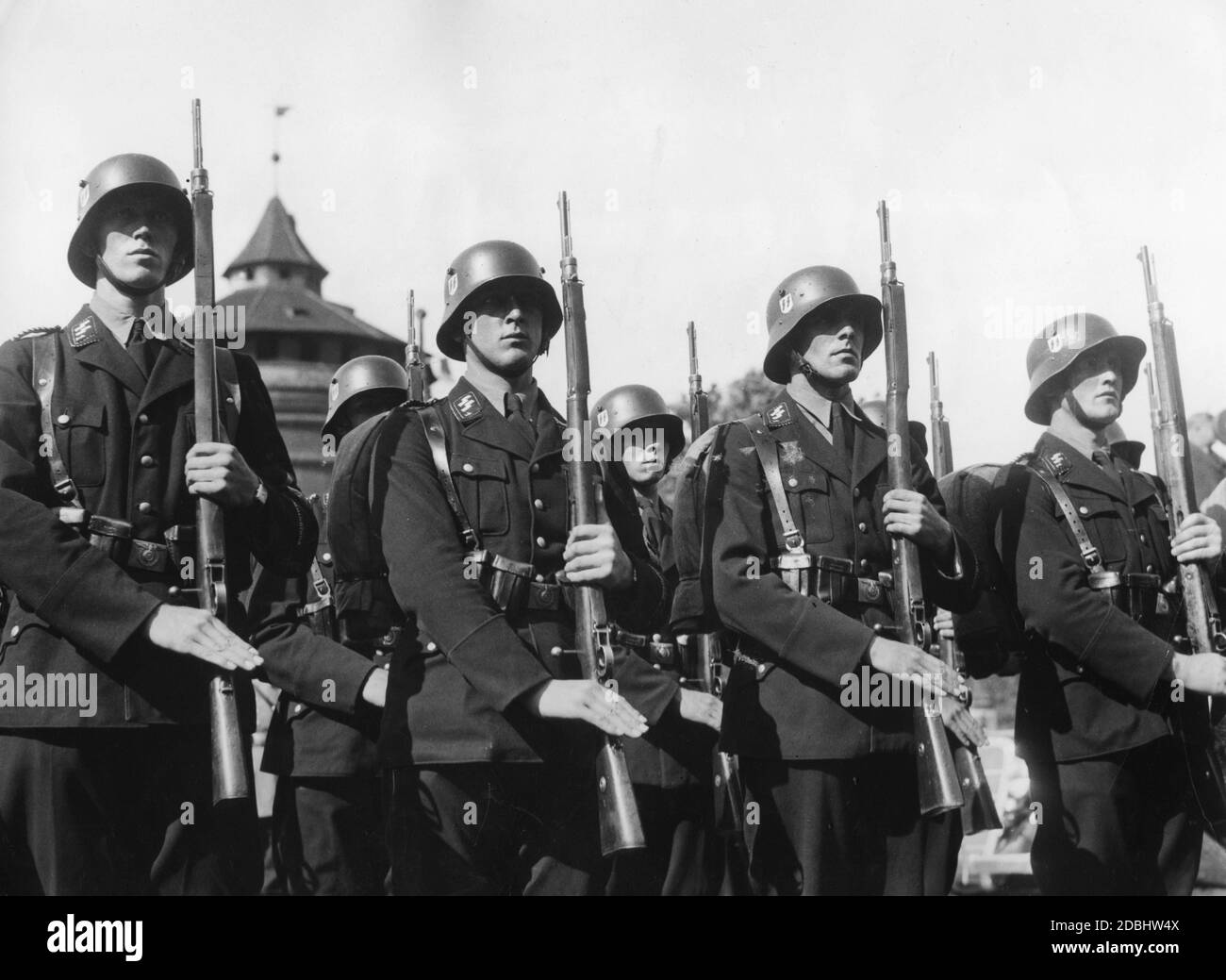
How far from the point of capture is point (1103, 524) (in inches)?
311

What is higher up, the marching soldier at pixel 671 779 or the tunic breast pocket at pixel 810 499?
the tunic breast pocket at pixel 810 499

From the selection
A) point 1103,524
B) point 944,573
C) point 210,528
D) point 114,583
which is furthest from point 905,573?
point 114,583

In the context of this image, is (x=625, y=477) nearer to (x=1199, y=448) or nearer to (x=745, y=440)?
(x=745, y=440)

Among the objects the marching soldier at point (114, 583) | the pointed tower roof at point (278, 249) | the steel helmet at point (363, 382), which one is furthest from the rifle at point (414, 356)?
the pointed tower roof at point (278, 249)

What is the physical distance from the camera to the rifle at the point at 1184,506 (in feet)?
25.1

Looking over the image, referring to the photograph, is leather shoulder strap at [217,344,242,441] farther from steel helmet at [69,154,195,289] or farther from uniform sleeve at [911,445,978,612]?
uniform sleeve at [911,445,978,612]

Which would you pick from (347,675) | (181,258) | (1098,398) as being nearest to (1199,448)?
(1098,398)

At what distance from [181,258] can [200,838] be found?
7.49ft

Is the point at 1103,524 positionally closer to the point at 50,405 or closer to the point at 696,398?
the point at 696,398

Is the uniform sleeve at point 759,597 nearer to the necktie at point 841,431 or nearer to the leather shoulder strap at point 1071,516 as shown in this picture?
the necktie at point 841,431

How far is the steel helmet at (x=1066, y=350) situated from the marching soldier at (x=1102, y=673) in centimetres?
46

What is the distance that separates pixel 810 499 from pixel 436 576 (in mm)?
1660

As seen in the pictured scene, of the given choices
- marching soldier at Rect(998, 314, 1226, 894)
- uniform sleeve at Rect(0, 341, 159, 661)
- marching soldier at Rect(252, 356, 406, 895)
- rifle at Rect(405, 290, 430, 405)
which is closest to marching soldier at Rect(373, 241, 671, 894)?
marching soldier at Rect(252, 356, 406, 895)

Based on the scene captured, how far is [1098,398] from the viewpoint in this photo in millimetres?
8305
